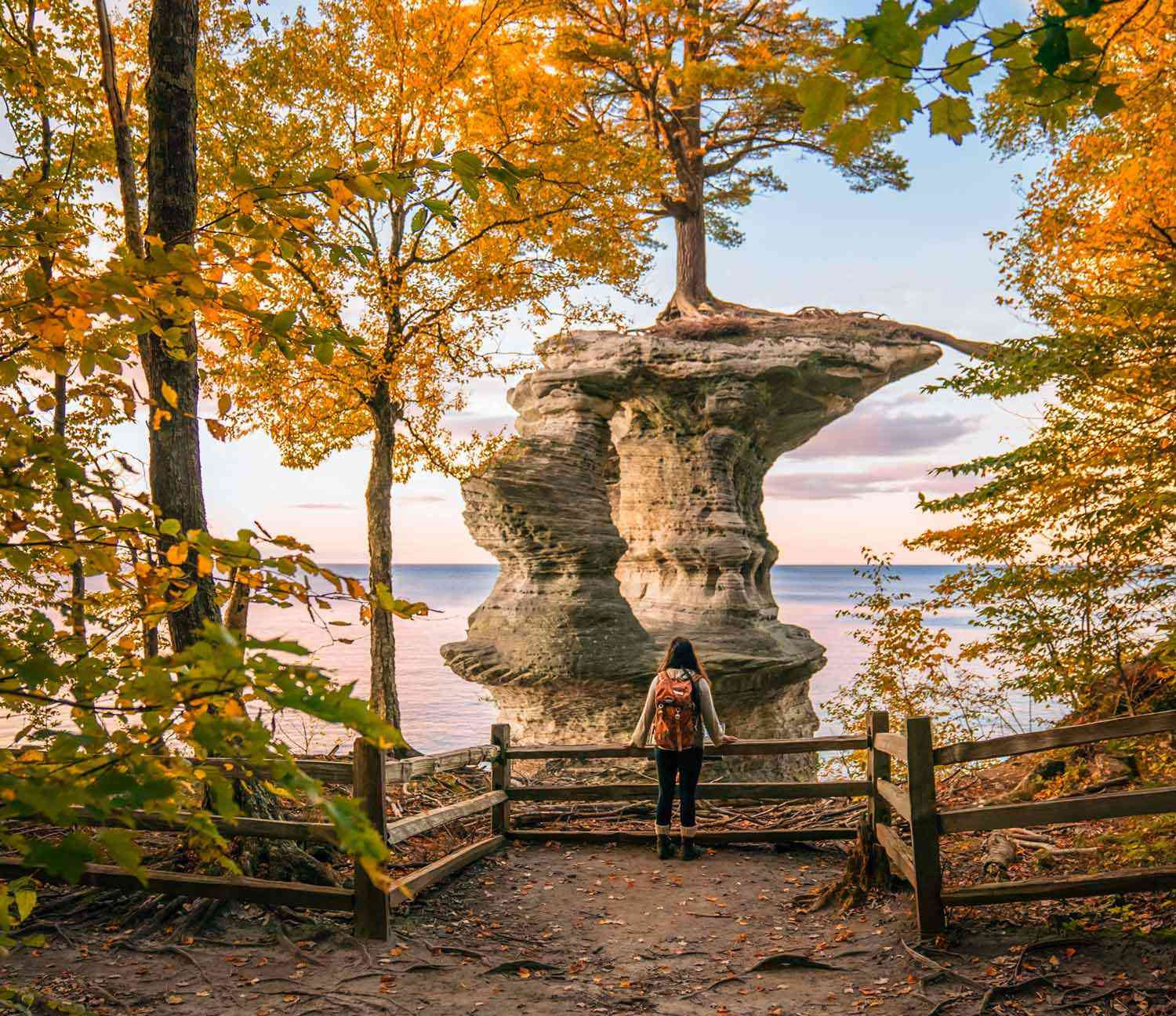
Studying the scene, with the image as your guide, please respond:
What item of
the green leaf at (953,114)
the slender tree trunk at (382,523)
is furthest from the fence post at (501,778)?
the green leaf at (953,114)

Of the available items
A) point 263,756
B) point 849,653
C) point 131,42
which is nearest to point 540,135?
point 131,42

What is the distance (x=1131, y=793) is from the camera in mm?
4824

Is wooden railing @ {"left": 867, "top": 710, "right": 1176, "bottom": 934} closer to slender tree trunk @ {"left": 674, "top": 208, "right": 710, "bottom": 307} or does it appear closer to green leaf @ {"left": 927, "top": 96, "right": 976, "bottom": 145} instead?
green leaf @ {"left": 927, "top": 96, "right": 976, "bottom": 145}

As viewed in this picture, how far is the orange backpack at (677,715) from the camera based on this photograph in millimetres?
7770

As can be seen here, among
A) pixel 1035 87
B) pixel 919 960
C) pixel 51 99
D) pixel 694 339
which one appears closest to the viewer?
pixel 1035 87

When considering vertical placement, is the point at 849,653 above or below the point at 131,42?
below

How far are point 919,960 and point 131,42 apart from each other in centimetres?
1464

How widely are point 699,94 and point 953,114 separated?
72.3 ft

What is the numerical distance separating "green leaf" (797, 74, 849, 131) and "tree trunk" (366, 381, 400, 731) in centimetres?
1173

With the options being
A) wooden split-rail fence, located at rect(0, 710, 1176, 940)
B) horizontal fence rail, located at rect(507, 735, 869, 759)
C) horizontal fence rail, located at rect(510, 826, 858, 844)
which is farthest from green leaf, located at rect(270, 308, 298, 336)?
horizontal fence rail, located at rect(510, 826, 858, 844)

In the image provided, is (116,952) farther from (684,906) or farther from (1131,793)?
(1131,793)

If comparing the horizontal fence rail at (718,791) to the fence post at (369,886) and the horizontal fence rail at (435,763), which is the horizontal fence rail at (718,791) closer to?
Result: the horizontal fence rail at (435,763)

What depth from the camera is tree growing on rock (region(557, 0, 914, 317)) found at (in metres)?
20.5

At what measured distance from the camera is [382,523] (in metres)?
13.5
